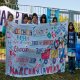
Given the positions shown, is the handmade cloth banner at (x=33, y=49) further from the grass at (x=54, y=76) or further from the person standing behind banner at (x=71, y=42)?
the person standing behind banner at (x=71, y=42)

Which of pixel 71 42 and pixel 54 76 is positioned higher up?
pixel 71 42

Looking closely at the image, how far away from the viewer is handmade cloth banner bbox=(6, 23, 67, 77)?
13.0 m

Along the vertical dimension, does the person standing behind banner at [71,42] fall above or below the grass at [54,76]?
above

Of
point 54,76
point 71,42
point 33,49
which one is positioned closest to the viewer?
point 33,49

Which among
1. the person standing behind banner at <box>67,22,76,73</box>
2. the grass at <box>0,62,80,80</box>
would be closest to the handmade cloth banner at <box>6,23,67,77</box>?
the grass at <box>0,62,80,80</box>

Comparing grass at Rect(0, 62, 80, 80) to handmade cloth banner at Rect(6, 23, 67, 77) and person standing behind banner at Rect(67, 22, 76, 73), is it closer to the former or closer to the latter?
handmade cloth banner at Rect(6, 23, 67, 77)

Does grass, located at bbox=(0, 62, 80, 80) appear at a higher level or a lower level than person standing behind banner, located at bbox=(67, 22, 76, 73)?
lower

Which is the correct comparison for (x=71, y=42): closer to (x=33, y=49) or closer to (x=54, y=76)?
(x=54, y=76)

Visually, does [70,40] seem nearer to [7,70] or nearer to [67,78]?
[67,78]

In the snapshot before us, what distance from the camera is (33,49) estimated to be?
1320cm

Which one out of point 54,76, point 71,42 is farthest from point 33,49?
point 71,42

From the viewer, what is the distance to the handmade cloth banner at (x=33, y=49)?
1297cm

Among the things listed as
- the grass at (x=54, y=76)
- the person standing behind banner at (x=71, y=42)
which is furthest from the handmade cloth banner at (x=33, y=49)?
the person standing behind banner at (x=71, y=42)

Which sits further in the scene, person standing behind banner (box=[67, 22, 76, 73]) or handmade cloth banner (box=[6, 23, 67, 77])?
person standing behind banner (box=[67, 22, 76, 73])
